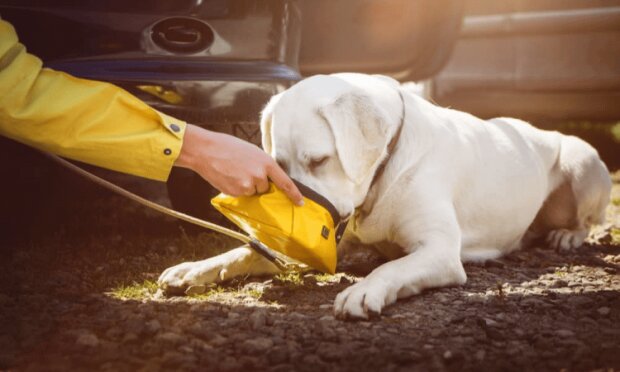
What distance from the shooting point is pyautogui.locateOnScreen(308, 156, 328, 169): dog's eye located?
9.78 ft

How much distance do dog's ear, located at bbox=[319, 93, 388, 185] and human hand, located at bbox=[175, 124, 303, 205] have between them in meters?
0.37

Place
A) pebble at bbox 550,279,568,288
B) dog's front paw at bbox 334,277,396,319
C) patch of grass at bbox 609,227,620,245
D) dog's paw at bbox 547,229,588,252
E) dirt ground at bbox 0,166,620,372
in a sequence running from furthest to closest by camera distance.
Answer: patch of grass at bbox 609,227,620,245 < dog's paw at bbox 547,229,588,252 < pebble at bbox 550,279,568,288 < dog's front paw at bbox 334,277,396,319 < dirt ground at bbox 0,166,620,372

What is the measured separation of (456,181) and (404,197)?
43 centimetres

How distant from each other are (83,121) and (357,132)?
1.07 metres

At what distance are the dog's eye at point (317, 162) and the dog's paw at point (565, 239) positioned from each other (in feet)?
5.97

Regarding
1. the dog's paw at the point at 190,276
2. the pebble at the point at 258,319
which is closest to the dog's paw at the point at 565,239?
the dog's paw at the point at 190,276

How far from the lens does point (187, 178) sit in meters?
4.18

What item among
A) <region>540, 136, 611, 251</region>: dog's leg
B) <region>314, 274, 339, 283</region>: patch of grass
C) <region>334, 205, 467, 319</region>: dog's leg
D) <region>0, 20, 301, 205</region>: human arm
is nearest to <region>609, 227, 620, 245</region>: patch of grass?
<region>540, 136, 611, 251</region>: dog's leg

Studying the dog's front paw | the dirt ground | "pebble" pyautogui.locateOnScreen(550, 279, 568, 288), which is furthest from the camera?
Answer: "pebble" pyautogui.locateOnScreen(550, 279, 568, 288)

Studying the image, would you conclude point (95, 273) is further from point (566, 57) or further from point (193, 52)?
point (566, 57)

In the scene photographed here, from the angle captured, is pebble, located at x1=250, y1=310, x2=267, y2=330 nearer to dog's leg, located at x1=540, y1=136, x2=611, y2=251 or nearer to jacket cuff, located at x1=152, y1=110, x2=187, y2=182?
jacket cuff, located at x1=152, y1=110, x2=187, y2=182

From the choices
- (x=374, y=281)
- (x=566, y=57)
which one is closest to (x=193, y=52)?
(x=374, y=281)

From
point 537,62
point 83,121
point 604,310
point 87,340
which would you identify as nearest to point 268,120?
point 83,121

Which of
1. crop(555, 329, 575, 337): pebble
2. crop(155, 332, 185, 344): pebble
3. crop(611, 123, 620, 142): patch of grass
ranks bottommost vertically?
crop(611, 123, 620, 142): patch of grass
